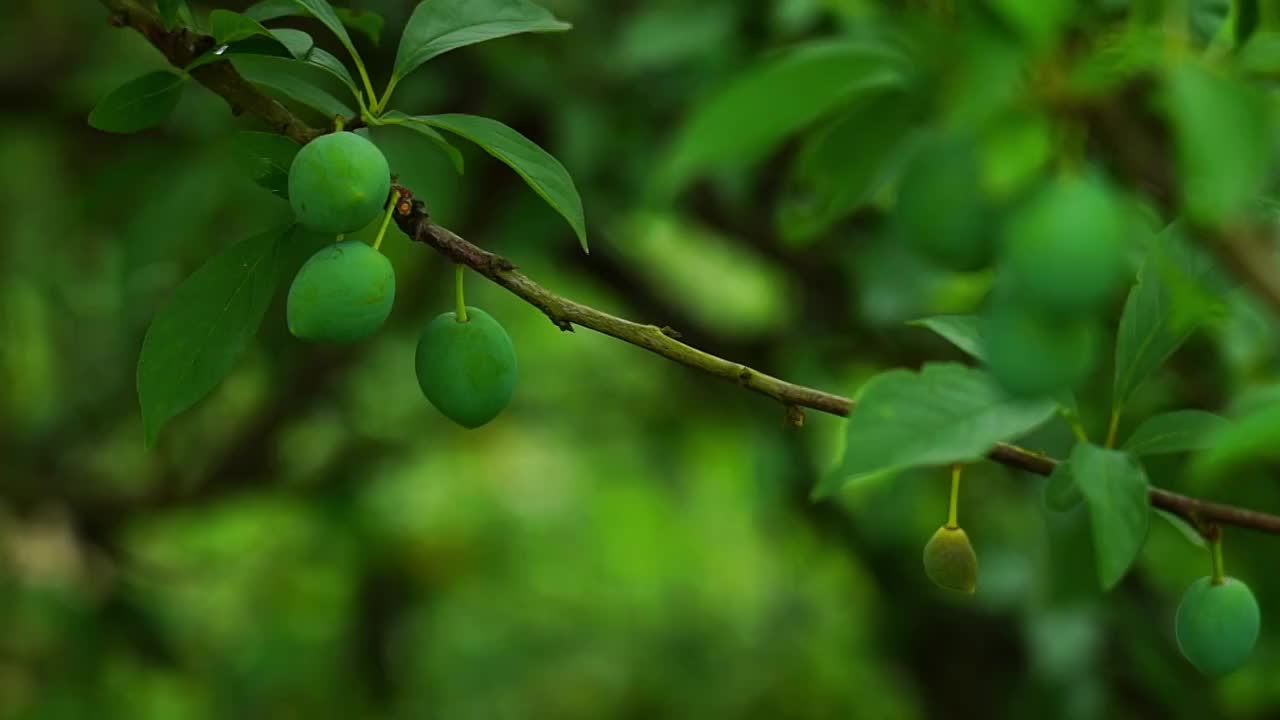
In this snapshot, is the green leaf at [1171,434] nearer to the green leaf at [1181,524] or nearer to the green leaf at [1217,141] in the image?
the green leaf at [1181,524]

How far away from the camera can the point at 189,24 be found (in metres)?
0.68

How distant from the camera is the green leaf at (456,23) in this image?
64 cm

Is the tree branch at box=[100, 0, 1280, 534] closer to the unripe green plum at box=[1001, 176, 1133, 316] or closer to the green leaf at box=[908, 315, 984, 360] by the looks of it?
the green leaf at box=[908, 315, 984, 360]

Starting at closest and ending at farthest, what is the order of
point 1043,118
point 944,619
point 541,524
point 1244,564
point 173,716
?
point 1043,118 < point 1244,564 < point 944,619 < point 173,716 < point 541,524

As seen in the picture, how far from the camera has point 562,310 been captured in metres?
0.56

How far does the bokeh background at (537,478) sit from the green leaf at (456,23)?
48 centimetres

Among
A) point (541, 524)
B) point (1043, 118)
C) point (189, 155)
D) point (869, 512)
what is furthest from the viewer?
point (541, 524)

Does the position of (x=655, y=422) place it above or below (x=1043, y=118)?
below

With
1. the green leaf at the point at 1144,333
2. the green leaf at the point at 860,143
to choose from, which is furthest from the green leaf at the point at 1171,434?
the green leaf at the point at 860,143

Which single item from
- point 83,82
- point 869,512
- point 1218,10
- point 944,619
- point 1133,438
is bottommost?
point 944,619

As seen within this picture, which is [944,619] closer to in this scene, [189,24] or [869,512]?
[869,512]

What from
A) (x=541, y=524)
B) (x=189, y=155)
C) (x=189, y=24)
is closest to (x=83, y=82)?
(x=189, y=155)

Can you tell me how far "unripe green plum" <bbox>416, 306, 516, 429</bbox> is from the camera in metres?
0.61

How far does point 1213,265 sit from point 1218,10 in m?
0.10
